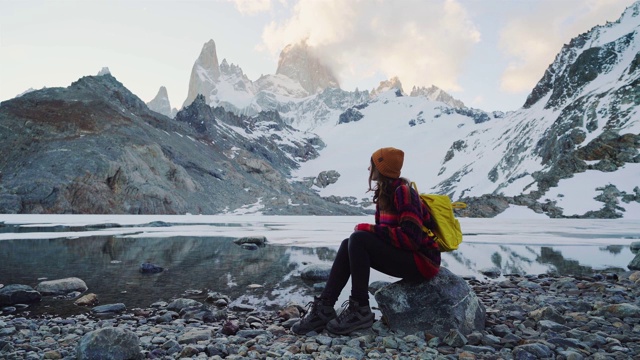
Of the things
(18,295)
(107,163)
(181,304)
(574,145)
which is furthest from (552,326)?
(574,145)

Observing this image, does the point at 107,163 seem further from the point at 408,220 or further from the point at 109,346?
the point at 408,220

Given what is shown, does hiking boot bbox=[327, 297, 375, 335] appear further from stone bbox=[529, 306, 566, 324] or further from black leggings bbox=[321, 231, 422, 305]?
stone bbox=[529, 306, 566, 324]

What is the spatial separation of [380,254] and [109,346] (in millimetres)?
4257

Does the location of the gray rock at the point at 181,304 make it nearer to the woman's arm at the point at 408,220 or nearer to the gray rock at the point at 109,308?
the gray rock at the point at 109,308

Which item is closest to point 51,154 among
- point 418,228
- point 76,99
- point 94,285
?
point 76,99

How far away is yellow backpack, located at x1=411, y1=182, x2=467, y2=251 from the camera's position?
685cm

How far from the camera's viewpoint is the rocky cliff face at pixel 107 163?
7381 cm

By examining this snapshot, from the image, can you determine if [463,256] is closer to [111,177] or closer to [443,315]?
[443,315]

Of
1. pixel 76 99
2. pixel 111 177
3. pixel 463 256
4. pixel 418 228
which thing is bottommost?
pixel 463 256

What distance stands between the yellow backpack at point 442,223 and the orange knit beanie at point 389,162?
0.44 metres

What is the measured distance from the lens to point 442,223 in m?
6.91

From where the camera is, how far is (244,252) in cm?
1984

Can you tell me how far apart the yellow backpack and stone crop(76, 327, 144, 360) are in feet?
15.6

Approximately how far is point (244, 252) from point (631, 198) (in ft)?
250
